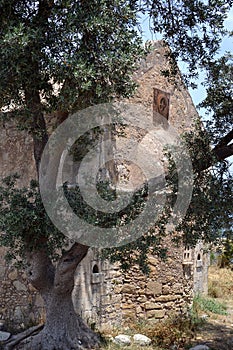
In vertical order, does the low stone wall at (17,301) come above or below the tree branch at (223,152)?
below

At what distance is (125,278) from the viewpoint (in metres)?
9.77

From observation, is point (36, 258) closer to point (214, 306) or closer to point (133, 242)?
point (133, 242)

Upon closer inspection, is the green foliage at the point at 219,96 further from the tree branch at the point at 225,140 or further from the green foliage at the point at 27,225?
the green foliage at the point at 27,225

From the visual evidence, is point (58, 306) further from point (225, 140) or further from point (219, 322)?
point (219, 322)

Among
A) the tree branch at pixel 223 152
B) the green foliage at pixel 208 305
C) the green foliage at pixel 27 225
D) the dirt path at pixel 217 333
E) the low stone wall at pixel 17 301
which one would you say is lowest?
the dirt path at pixel 217 333

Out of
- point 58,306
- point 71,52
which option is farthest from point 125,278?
point 71,52

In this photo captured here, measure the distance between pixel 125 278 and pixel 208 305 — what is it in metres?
3.10

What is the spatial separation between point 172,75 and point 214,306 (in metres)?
6.49

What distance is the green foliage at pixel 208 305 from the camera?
11.2 meters

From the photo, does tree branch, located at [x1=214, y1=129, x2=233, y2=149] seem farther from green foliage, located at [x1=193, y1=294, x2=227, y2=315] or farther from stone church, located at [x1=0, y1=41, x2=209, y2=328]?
green foliage, located at [x1=193, y1=294, x2=227, y2=315]

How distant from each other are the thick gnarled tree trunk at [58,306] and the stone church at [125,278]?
2.53 ft

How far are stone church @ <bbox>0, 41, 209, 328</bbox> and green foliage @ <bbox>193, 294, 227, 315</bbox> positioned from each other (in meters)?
0.39

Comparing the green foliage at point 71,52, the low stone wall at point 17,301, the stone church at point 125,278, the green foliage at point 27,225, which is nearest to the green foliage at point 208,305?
the stone church at point 125,278

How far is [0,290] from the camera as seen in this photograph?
8.86 meters
